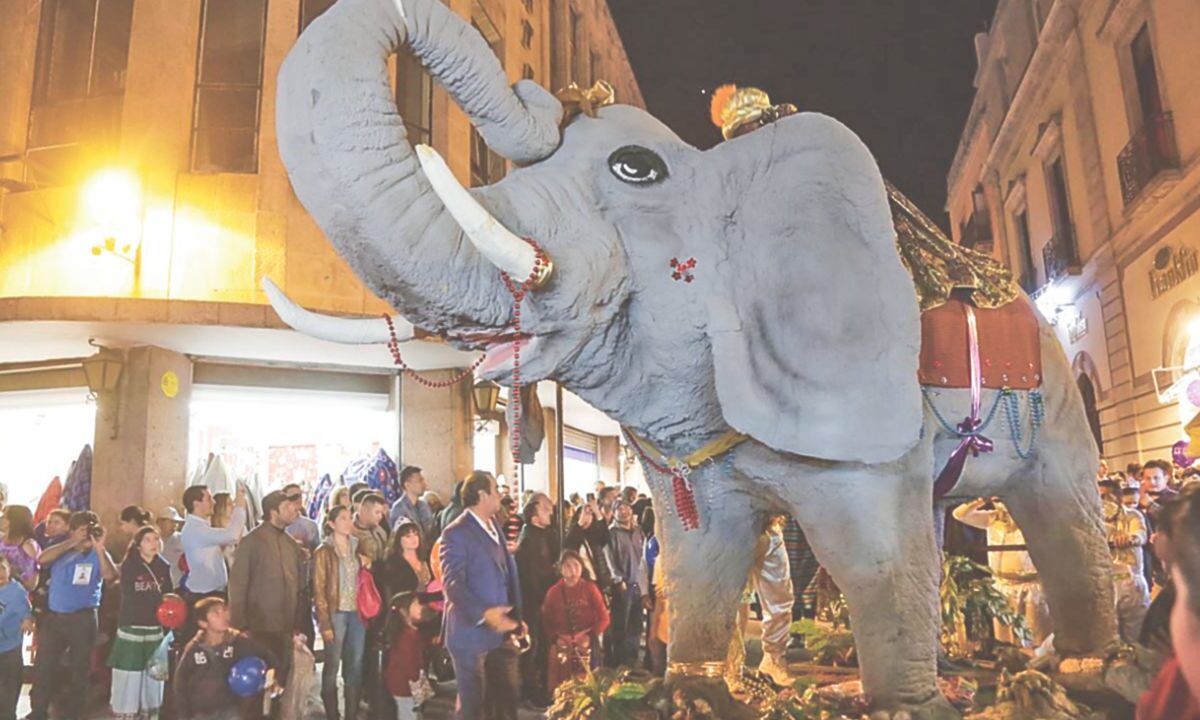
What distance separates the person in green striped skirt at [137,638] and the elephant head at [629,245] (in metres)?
4.93

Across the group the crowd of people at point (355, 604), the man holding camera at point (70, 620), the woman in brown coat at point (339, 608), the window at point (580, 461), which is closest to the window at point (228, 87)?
the crowd of people at point (355, 604)

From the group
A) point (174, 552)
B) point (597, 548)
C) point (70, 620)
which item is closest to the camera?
point (70, 620)

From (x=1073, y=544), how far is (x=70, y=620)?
6.72 metres

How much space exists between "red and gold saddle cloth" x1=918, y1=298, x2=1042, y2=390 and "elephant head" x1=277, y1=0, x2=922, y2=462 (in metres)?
0.50

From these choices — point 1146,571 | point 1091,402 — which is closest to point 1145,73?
point 1091,402

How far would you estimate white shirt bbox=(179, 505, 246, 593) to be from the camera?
7.04 meters

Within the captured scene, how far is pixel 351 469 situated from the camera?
37.8 ft

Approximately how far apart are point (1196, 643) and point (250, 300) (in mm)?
10141

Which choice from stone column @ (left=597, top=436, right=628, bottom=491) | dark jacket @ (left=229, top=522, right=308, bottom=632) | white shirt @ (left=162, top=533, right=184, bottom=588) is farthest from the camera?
stone column @ (left=597, top=436, right=628, bottom=491)

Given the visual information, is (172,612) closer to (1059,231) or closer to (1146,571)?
(1146,571)

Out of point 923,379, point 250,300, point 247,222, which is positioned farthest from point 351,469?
point 923,379

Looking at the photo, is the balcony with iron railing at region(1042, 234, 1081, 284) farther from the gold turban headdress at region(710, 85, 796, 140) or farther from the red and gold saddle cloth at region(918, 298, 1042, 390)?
the gold turban headdress at region(710, 85, 796, 140)

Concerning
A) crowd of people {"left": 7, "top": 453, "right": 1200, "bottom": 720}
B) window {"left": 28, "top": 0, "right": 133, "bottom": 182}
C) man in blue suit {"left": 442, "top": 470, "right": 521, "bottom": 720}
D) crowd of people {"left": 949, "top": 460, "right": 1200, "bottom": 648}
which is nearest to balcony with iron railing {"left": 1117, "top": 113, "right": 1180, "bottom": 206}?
crowd of people {"left": 7, "top": 453, "right": 1200, "bottom": 720}

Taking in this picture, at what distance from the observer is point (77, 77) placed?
1120cm
